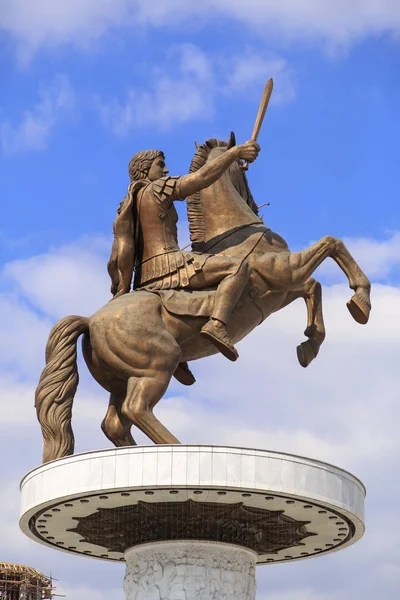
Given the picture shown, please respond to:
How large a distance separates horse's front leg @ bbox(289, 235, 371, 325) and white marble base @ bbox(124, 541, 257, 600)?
458 centimetres

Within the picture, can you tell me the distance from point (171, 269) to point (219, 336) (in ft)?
5.52

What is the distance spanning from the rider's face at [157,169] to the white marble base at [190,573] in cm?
Answer: 643

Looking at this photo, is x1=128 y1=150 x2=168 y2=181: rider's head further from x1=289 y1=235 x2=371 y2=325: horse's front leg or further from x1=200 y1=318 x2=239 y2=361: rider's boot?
x1=200 y1=318 x2=239 y2=361: rider's boot

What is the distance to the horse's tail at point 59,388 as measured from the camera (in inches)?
728

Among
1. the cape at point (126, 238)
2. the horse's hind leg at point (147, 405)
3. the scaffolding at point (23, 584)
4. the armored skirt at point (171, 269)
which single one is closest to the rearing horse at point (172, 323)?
the horse's hind leg at point (147, 405)

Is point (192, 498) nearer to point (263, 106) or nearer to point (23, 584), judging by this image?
point (263, 106)

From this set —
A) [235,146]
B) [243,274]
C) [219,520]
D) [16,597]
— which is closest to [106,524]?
[219,520]

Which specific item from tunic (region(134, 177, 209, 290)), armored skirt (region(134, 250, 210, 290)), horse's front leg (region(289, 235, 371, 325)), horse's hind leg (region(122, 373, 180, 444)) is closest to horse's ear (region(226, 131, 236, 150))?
tunic (region(134, 177, 209, 290))

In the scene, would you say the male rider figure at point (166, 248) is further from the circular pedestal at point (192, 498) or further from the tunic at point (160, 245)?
the circular pedestal at point (192, 498)

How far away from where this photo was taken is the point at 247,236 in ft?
65.1

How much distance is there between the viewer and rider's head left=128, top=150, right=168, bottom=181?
66.6 feet

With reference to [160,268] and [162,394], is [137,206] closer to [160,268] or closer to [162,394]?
[160,268]

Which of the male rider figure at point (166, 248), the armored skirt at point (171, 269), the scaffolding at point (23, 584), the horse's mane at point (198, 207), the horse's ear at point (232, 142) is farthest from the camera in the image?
the scaffolding at point (23, 584)

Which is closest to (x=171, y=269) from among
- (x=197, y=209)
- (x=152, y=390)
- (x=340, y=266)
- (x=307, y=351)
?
(x=197, y=209)
